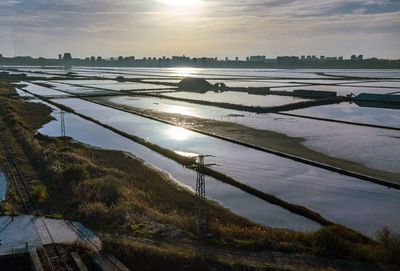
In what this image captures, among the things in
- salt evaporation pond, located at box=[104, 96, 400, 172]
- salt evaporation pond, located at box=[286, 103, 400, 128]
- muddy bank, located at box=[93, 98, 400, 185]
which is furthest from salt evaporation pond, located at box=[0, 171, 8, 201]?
salt evaporation pond, located at box=[286, 103, 400, 128]

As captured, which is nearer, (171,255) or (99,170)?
(171,255)

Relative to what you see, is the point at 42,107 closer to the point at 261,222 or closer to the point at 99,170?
the point at 99,170

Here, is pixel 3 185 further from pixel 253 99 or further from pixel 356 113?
pixel 253 99

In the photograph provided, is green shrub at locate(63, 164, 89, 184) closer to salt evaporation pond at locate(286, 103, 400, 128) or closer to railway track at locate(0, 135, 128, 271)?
railway track at locate(0, 135, 128, 271)

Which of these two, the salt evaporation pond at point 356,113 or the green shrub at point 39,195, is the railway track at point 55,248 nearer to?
the green shrub at point 39,195

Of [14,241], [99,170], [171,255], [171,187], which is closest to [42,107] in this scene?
[99,170]

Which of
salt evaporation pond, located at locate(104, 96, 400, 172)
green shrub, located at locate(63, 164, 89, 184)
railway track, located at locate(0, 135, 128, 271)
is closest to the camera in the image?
railway track, located at locate(0, 135, 128, 271)
